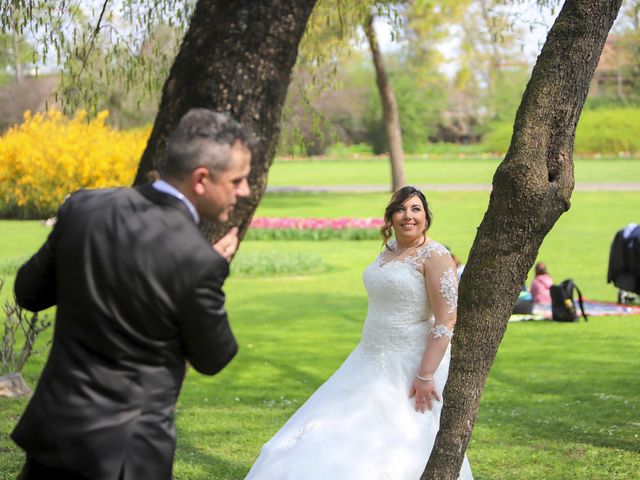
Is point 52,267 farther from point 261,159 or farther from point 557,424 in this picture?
point 557,424

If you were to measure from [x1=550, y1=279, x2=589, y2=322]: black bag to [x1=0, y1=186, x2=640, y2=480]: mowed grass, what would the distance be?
0.17m

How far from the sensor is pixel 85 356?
9.84 ft

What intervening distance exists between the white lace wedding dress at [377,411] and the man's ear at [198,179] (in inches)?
104

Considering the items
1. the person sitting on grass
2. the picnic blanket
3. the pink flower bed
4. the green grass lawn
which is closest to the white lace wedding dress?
the picnic blanket

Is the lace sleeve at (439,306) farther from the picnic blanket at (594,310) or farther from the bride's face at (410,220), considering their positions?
the picnic blanket at (594,310)

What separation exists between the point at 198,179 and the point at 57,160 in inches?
1137

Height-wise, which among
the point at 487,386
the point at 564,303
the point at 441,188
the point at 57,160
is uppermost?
the point at 57,160

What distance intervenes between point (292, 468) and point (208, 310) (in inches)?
103

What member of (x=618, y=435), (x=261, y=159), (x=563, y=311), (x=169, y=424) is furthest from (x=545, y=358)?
(x=169, y=424)

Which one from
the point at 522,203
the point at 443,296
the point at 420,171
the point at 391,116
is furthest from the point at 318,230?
the point at 420,171

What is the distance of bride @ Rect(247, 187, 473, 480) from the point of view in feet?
17.8

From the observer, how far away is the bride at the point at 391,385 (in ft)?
17.8

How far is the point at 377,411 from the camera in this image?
5.59m

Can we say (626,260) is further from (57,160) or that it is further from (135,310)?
(57,160)
